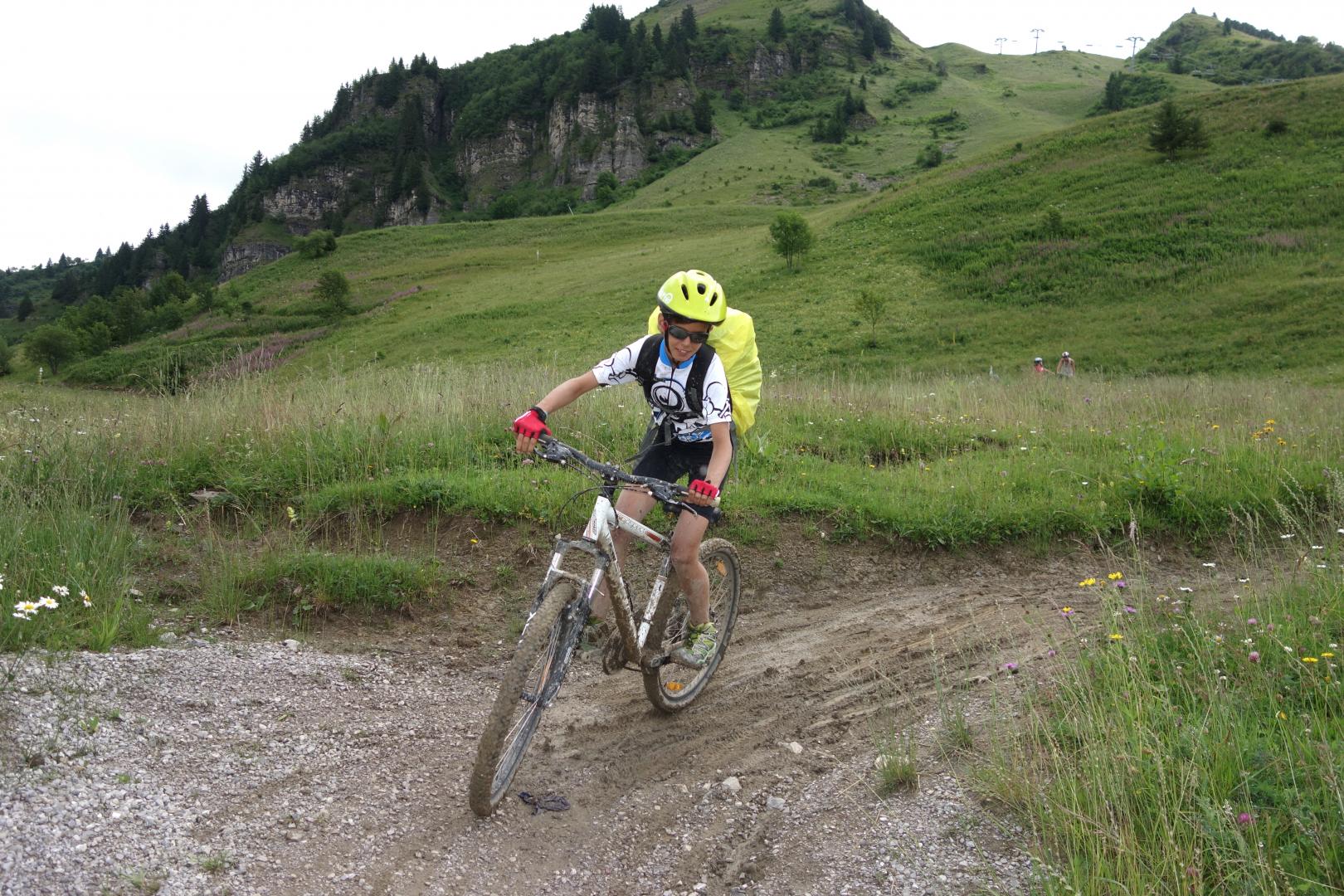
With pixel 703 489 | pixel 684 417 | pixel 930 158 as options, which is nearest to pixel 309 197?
pixel 930 158

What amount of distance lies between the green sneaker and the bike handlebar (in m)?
1.25

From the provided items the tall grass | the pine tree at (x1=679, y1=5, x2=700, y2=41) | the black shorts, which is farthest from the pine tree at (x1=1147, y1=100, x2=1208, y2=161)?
the pine tree at (x1=679, y1=5, x2=700, y2=41)

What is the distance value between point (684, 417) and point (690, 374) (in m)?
0.32

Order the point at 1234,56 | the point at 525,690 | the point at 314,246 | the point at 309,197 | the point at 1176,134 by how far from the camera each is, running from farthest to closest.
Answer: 1. the point at 309,197
2. the point at 1234,56
3. the point at 314,246
4. the point at 1176,134
5. the point at 525,690

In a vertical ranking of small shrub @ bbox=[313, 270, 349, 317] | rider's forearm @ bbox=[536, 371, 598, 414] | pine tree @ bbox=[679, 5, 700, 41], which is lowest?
rider's forearm @ bbox=[536, 371, 598, 414]

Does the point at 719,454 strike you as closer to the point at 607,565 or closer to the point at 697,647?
the point at 607,565

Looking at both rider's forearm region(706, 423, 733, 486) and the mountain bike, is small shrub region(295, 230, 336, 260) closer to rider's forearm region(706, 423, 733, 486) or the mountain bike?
the mountain bike

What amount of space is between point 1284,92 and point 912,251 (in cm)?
2401

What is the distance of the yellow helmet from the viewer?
4555 mm

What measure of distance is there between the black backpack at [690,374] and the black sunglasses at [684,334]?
13 cm

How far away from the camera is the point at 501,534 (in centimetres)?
732

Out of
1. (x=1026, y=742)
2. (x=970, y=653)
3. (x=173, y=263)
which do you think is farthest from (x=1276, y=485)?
(x=173, y=263)

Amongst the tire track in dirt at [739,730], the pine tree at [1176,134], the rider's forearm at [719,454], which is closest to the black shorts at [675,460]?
the rider's forearm at [719,454]

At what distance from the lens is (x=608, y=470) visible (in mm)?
4234
